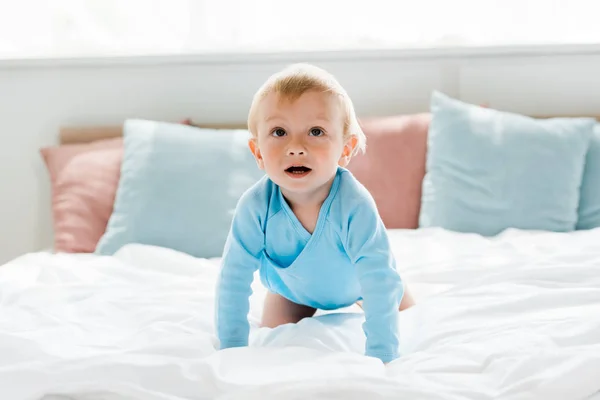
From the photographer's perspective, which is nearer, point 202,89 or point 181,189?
point 181,189

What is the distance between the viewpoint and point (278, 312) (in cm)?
146

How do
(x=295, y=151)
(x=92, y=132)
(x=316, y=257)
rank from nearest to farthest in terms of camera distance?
(x=295, y=151), (x=316, y=257), (x=92, y=132)

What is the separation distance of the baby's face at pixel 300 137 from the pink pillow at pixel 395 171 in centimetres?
91

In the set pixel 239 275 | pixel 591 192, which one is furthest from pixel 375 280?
pixel 591 192

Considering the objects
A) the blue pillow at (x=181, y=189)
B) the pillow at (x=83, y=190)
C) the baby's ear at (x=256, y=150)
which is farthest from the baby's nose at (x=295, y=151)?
the pillow at (x=83, y=190)

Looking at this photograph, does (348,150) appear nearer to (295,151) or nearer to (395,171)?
(295,151)

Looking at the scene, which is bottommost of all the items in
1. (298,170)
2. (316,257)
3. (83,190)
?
(83,190)

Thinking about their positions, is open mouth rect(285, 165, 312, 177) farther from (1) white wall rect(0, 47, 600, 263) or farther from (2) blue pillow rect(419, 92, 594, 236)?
(1) white wall rect(0, 47, 600, 263)

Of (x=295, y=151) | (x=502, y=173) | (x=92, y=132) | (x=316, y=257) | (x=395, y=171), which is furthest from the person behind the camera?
(x=92, y=132)

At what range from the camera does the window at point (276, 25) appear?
2.43 meters

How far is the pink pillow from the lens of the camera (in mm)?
2189

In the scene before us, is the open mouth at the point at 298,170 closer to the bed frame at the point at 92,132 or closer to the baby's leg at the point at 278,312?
the baby's leg at the point at 278,312

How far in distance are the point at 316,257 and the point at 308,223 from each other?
6cm

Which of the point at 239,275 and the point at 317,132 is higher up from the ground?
the point at 317,132
